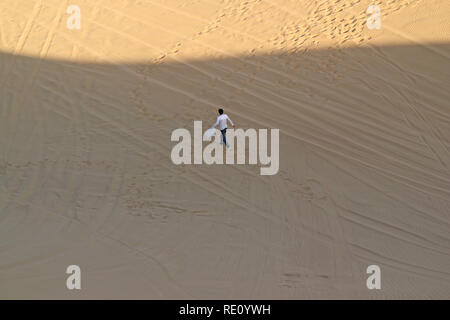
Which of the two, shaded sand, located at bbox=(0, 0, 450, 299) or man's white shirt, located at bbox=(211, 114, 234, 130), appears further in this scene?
man's white shirt, located at bbox=(211, 114, 234, 130)

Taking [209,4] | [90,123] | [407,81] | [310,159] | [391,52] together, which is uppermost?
[209,4]

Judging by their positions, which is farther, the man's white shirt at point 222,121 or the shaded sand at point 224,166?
the man's white shirt at point 222,121

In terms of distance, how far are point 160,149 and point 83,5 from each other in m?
6.06

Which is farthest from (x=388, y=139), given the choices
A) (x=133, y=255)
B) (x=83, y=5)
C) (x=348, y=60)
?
(x=83, y=5)

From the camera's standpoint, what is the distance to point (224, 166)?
34.7 feet

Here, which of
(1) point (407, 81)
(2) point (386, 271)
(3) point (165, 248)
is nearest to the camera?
(2) point (386, 271)

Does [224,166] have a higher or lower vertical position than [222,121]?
lower

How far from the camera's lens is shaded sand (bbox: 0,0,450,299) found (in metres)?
7.93

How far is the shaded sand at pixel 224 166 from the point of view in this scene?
312 inches

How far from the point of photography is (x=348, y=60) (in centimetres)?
1220

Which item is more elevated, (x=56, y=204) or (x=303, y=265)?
(x=56, y=204)
